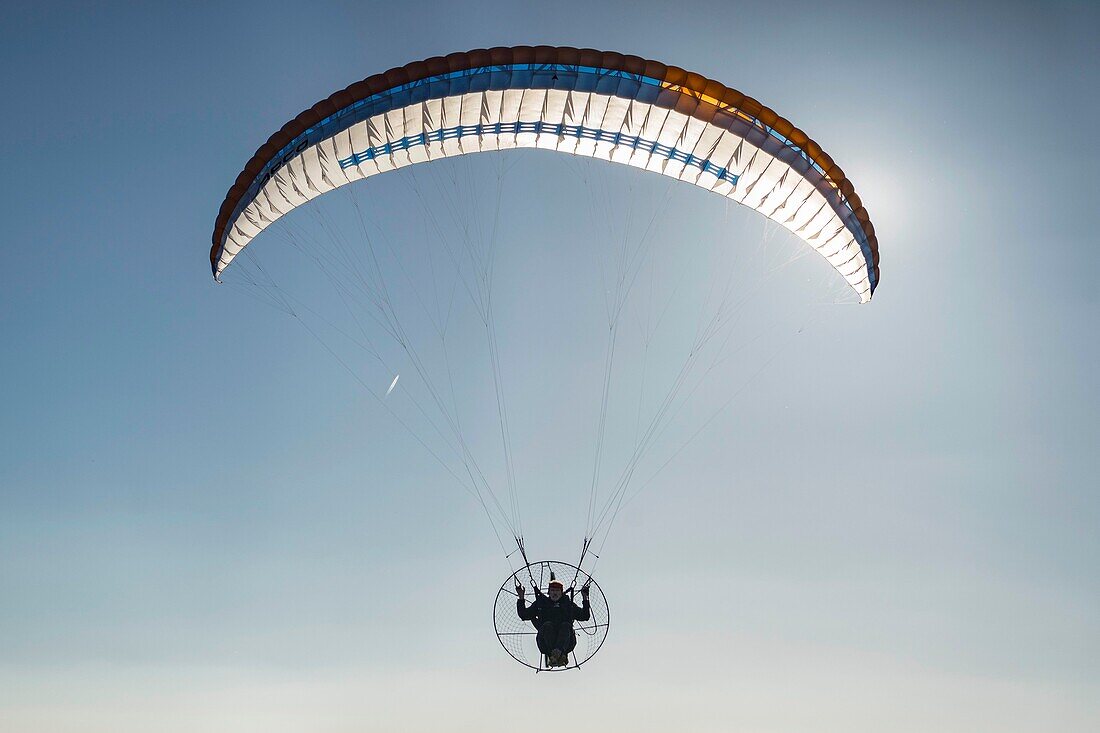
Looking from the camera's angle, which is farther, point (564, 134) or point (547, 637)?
point (564, 134)

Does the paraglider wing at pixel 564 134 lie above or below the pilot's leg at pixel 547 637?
above

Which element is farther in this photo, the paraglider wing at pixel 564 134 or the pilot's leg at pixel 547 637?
the pilot's leg at pixel 547 637

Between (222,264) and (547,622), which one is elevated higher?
(222,264)

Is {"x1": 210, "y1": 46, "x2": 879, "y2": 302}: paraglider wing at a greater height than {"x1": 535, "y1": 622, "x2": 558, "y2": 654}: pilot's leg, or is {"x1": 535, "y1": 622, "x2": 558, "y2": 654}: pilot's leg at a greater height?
{"x1": 210, "y1": 46, "x2": 879, "y2": 302}: paraglider wing

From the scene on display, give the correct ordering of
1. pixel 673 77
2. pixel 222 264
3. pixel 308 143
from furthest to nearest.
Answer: pixel 222 264, pixel 308 143, pixel 673 77

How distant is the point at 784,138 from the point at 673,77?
2.51m

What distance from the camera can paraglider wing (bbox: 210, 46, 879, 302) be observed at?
1559 centimetres

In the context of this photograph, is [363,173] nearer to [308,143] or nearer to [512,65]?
[308,143]

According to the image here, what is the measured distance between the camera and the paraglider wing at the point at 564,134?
51.1ft

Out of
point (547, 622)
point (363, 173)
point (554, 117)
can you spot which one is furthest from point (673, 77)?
point (547, 622)

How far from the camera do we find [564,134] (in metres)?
16.9

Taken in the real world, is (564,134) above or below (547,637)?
above

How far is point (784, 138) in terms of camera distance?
16312 mm

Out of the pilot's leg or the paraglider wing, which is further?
→ the pilot's leg
